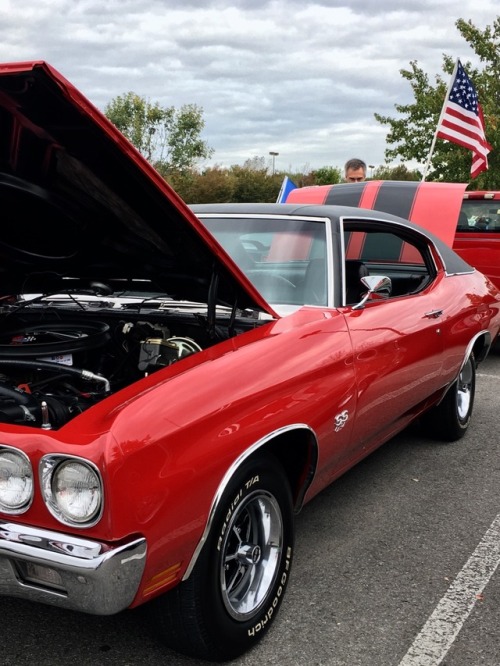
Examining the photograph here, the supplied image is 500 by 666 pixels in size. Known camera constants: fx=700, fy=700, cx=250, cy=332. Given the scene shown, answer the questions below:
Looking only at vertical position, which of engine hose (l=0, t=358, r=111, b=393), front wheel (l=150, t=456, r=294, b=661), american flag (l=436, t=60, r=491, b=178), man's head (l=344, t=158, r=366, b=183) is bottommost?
front wheel (l=150, t=456, r=294, b=661)

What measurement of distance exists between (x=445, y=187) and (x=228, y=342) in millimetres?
5210

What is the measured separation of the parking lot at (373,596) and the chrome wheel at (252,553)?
6.9 inches

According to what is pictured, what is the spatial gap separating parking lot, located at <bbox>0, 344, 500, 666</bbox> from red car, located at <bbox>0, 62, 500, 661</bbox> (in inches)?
8.2

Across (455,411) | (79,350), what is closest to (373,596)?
(79,350)

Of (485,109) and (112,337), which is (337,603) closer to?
(112,337)

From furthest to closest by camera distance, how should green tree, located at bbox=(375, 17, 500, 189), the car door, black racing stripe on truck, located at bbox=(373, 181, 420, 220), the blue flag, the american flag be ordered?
green tree, located at bbox=(375, 17, 500, 189) < the american flag < the blue flag < black racing stripe on truck, located at bbox=(373, 181, 420, 220) < the car door

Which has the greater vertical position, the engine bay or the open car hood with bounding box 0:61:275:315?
the open car hood with bounding box 0:61:275:315

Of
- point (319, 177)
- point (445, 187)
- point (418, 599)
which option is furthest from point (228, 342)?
point (319, 177)

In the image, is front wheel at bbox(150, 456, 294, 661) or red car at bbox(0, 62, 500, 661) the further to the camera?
front wheel at bbox(150, 456, 294, 661)

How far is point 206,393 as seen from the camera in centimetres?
219

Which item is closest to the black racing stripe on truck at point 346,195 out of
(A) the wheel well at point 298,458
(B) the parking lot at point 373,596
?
(B) the parking lot at point 373,596

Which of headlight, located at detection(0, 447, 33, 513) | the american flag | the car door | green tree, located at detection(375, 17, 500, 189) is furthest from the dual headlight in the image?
green tree, located at detection(375, 17, 500, 189)

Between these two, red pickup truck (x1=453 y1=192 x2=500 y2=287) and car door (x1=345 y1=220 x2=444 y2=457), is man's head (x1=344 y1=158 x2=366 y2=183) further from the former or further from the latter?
car door (x1=345 y1=220 x2=444 y2=457)

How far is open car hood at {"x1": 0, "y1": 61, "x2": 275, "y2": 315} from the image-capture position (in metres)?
2.04
